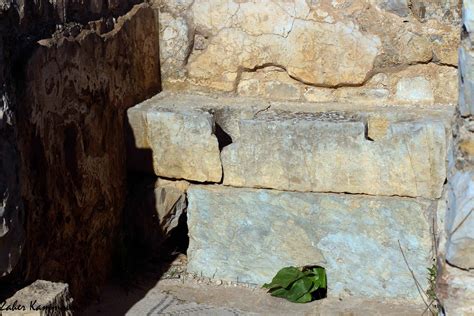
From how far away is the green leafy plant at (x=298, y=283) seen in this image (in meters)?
4.08

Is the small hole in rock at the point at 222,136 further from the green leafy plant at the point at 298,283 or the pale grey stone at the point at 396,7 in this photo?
the pale grey stone at the point at 396,7

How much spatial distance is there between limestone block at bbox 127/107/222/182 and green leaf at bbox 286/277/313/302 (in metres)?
0.59

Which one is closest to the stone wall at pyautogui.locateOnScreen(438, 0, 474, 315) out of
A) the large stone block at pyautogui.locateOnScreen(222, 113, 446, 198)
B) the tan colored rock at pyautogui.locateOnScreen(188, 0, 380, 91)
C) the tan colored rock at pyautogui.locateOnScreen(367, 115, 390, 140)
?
the large stone block at pyautogui.locateOnScreen(222, 113, 446, 198)

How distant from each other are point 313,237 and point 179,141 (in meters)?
0.75

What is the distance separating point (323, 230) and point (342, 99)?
2.35 ft

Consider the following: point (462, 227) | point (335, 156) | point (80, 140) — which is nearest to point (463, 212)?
point (462, 227)

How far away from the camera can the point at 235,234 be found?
4.21 m

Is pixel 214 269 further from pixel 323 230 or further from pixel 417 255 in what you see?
pixel 417 255

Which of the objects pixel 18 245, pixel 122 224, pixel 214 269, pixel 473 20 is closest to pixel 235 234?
pixel 214 269

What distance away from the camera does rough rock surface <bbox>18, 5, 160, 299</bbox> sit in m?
3.46

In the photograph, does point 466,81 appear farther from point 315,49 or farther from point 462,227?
point 315,49

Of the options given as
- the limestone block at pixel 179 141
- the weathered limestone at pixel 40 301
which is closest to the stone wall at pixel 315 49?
the limestone block at pixel 179 141

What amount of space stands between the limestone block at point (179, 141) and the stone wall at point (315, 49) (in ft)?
1.42

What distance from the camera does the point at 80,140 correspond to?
3.85 meters
